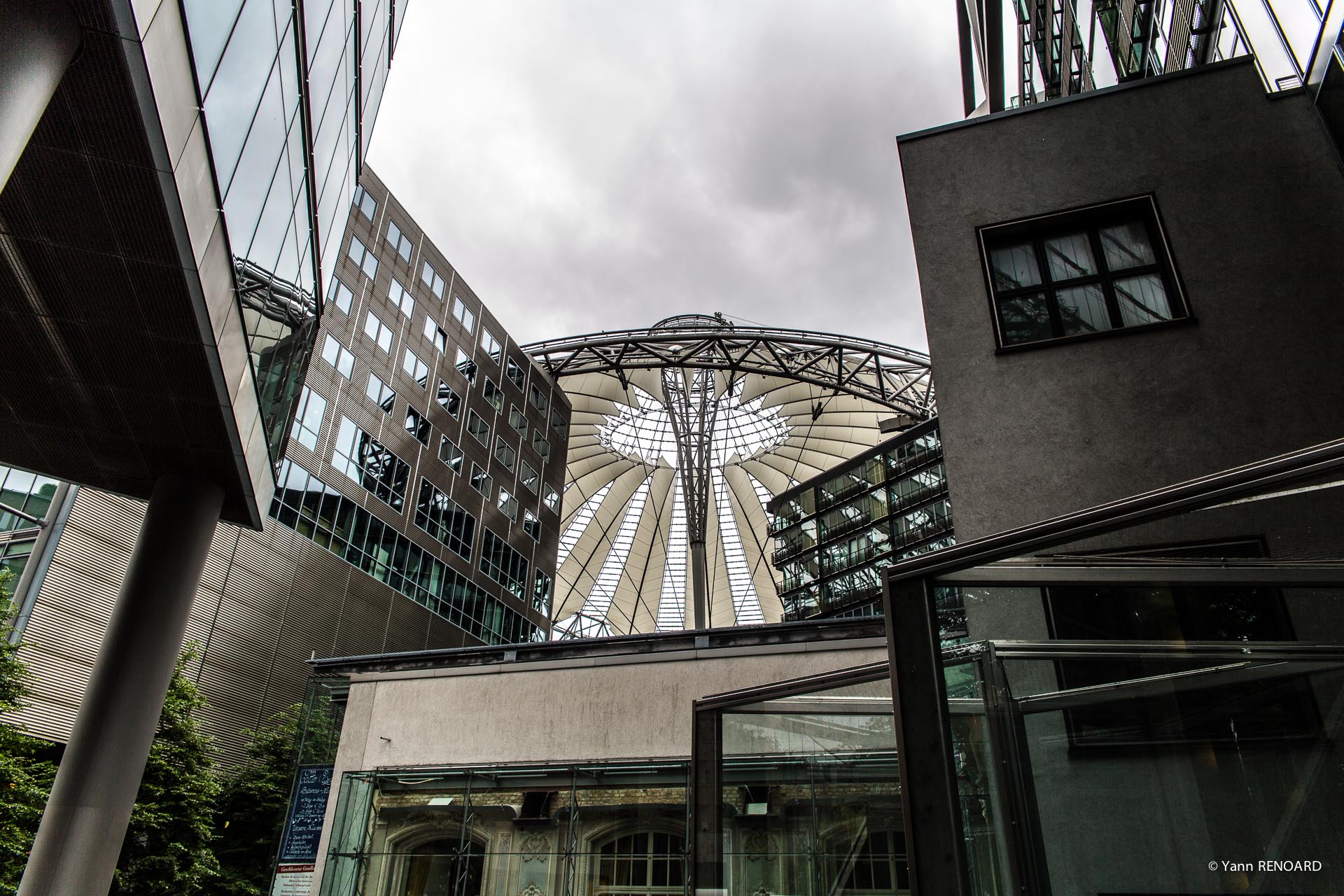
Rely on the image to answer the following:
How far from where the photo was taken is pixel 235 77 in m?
8.96

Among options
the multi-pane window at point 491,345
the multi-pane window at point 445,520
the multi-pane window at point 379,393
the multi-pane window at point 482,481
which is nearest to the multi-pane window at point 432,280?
the multi-pane window at point 491,345

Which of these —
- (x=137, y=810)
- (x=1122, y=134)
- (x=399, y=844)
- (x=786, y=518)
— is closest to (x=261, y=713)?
(x=137, y=810)

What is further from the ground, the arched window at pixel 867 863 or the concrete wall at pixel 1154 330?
the concrete wall at pixel 1154 330

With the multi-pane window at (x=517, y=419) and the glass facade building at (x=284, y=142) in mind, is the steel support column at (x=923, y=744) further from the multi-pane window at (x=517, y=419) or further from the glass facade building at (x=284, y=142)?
the multi-pane window at (x=517, y=419)

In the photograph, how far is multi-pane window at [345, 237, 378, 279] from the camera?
34894 millimetres

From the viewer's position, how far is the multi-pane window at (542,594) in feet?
155

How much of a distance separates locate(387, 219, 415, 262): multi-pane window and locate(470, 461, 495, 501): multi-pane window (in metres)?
10.1

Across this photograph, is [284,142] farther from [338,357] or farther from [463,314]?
[463,314]

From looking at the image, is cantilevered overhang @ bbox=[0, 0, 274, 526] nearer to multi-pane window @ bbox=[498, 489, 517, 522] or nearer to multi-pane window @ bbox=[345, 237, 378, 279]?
multi-pane window @ bbox=[345, 237, 378, 279]

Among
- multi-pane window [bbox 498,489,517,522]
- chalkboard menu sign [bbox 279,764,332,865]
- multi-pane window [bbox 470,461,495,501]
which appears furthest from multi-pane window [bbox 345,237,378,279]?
chalkboard menu sign [bbox 279,764,332,865]

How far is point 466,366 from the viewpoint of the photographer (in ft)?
139

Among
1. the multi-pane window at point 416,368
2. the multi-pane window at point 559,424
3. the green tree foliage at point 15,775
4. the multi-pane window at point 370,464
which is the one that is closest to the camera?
the green tree foliage at point 15,775

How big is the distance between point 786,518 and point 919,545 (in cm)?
1233

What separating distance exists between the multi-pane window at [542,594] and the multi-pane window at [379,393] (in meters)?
14.9
